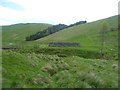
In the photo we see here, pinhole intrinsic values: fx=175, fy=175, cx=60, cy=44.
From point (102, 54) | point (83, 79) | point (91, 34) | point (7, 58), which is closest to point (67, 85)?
point (83, 79)

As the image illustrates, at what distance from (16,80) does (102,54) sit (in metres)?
68.6

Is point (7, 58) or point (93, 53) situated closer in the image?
point (7, 58)

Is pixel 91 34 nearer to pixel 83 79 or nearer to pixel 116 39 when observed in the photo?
pixel 116 39

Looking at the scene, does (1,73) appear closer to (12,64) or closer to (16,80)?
(16,80)

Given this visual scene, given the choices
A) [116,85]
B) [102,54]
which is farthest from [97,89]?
[102,54]

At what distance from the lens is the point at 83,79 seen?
14758 millimetres

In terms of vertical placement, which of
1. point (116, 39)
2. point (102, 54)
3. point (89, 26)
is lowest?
point (102, 54)

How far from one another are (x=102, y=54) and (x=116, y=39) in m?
43.2

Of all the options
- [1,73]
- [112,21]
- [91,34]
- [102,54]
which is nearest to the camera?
[1,73]

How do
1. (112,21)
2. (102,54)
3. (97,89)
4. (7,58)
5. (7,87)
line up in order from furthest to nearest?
(112,21) → (102,54) → (7,58) → (97,89) → (7,87)

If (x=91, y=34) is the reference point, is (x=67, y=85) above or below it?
below

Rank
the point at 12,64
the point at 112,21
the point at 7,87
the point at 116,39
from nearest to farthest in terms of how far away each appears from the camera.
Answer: the point at 7,87 < the point at 12,64 < the point at 116,39 < the point at 112,21

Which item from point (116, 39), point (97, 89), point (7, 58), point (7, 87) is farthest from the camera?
point (116, 39)

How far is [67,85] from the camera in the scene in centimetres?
1330
